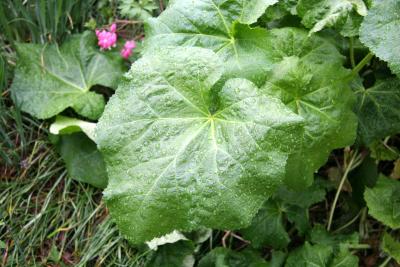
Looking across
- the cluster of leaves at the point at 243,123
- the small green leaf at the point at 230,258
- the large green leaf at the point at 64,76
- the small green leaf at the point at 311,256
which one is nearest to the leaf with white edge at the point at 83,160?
the cluster of leaves at the point at 243,123

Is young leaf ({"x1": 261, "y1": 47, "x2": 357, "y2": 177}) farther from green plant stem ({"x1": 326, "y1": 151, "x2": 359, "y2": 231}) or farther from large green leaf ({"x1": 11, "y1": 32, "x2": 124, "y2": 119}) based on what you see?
large green leaf ({"x1": 11, "y1": 32, "x2": 124, "y2": 119})

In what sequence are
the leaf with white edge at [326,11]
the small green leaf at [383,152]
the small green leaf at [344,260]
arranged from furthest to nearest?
the small green leaf at [383,152] < the small green leaf at [344,260] < the leaf with white edge at [326,11]

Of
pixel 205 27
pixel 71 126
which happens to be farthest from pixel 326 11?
pixel 71 126

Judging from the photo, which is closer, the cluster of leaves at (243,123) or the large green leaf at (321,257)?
the cluster of leaves at (243,123)

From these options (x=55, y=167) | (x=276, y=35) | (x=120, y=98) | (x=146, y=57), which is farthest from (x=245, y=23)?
(x=55, y=167)

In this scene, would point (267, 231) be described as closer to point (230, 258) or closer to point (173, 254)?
Answer: point (230, 258)

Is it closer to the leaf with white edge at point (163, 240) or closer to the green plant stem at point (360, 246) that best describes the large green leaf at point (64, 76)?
the leaf with white edge at point (163, 240)

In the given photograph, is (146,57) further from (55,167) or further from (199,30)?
(55,167)
